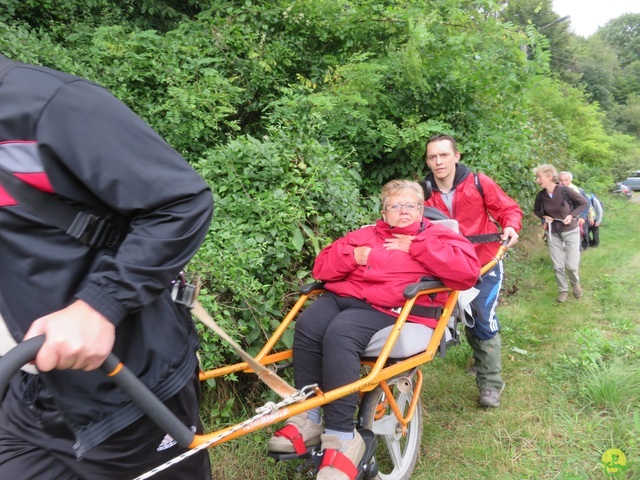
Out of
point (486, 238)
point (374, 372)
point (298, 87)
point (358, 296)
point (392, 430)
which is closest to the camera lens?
point (374, 372)

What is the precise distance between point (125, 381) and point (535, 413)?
3.36m

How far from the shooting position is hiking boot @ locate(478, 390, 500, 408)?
3980 mm

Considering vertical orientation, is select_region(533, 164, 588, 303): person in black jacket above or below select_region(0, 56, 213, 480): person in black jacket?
below

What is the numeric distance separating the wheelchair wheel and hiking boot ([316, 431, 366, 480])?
0.88 feet

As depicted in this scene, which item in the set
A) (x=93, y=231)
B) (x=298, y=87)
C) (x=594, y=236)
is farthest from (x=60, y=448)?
(x=594, y=236)

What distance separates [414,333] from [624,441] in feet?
5.49

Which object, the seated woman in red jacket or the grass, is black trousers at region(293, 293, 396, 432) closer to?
the seated woman in red jacket

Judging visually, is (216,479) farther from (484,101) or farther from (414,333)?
(484,101)

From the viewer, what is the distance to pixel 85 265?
135 cm

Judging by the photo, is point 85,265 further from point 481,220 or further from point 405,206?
point 481,220

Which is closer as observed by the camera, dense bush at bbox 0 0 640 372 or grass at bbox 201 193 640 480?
grass at bbox 201 193 640 480

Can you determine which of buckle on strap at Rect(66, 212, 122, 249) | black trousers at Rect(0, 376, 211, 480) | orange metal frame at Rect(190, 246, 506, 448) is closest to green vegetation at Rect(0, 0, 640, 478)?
orange metal frame at Rect(190, 246, 506, 448)

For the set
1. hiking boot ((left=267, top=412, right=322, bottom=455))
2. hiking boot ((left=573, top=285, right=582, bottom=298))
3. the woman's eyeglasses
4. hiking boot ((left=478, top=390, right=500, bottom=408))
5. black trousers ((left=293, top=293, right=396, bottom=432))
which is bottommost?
hiking boot ((left=573, top=285, right=582, bottom=298))

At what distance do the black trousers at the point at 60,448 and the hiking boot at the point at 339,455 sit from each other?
40.4 inches
